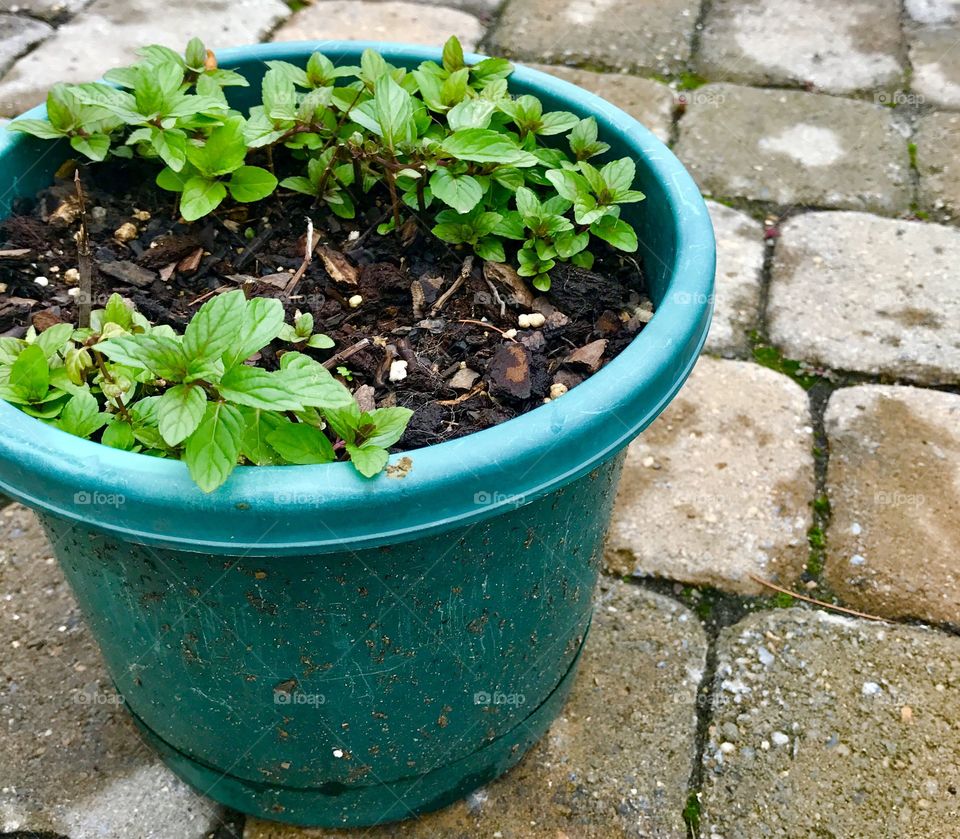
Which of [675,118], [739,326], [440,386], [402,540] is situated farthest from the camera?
[675,118]

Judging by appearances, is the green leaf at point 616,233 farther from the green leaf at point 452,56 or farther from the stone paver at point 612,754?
the stone paver at point 612,754

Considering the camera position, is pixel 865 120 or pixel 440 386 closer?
pixel 440 386

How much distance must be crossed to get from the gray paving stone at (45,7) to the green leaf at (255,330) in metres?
2.46

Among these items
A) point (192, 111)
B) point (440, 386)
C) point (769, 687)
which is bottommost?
point (769, 687)

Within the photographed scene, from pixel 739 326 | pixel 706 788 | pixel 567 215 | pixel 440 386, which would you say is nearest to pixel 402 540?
pixel 440 386

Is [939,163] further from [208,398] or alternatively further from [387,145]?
[208,398]

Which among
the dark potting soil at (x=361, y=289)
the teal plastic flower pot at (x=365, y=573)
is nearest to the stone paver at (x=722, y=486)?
the teal plastic flower pot at (x=365, y=573)

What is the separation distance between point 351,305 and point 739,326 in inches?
44.6

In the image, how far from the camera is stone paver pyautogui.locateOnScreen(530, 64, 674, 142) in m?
2.58

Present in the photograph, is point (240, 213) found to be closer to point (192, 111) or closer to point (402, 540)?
point (192, 111)

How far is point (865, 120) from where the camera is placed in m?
2.62

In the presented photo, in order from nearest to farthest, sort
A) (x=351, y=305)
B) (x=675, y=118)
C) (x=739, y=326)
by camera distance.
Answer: (x=351, y=305) < (x=739, y=326) < (x=675, y=118)

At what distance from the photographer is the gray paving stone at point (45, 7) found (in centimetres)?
284

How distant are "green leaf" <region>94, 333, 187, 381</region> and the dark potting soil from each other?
8.7 inches
